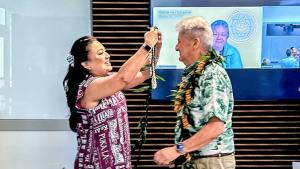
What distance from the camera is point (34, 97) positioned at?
158 inches

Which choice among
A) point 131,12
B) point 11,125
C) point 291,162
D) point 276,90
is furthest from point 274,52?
point 11,125

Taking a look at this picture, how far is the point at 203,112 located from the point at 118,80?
1.98 feet

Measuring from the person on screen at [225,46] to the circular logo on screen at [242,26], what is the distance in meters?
0.07

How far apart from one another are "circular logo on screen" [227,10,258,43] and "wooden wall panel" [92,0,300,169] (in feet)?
2.66

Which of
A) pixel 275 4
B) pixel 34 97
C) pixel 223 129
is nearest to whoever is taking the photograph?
pixel 223 129

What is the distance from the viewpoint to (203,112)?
6.73ft

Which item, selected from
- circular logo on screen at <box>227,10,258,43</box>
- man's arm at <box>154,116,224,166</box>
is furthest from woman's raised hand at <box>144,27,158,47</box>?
circular logo on screen at <box>227,10,258,43</box>

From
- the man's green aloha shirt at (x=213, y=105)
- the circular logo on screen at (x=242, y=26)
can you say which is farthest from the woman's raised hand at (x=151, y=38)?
the circular logo on screen at (x=242, y=26)

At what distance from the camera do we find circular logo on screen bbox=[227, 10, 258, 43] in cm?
378

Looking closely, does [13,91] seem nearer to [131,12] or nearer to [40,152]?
[40,152]

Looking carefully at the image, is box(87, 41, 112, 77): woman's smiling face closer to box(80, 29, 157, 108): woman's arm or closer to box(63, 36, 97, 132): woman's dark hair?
box(63, 36, 97, 132): woman's dark hair

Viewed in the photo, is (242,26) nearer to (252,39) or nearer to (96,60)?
(252,39)

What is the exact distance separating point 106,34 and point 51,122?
4.26 ft

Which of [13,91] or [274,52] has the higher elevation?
[274,52]
